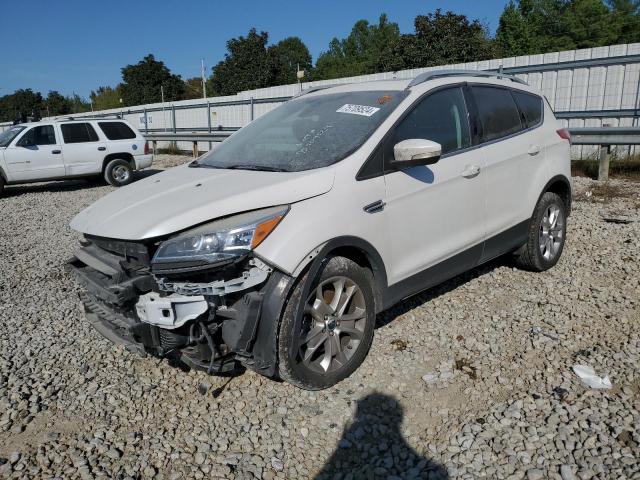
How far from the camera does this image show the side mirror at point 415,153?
3252 mm

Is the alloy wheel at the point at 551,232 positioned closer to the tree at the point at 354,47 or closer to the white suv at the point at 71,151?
the white suv at the point at 71,151

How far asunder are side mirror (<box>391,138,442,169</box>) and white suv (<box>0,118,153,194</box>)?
1146cm

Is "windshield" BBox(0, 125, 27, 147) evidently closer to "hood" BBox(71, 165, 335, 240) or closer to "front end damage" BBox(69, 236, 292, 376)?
"hood" BBox(71, 165, 335, 240)

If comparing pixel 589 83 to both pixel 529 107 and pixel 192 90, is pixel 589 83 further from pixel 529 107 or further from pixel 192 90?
pixel 192 90

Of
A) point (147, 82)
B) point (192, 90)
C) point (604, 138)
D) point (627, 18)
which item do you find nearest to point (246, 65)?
point (147, 82)

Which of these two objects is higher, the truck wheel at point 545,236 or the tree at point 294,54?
the tree at point 294,54

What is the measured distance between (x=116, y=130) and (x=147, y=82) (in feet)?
209

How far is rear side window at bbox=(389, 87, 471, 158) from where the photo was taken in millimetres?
3566

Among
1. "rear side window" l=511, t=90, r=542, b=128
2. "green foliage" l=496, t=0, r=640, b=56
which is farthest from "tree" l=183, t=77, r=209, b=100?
"rear side window" l=511, t=90, r=542, b=128

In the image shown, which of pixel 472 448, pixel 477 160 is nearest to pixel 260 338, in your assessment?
pixel 472 448

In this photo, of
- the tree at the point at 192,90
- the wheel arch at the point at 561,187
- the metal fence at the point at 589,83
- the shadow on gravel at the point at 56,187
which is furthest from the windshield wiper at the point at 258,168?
the tree at the point at 192,90

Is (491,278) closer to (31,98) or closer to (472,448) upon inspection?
(472,448)

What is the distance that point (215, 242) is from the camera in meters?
2.72

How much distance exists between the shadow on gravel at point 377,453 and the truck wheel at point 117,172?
11826 mm
